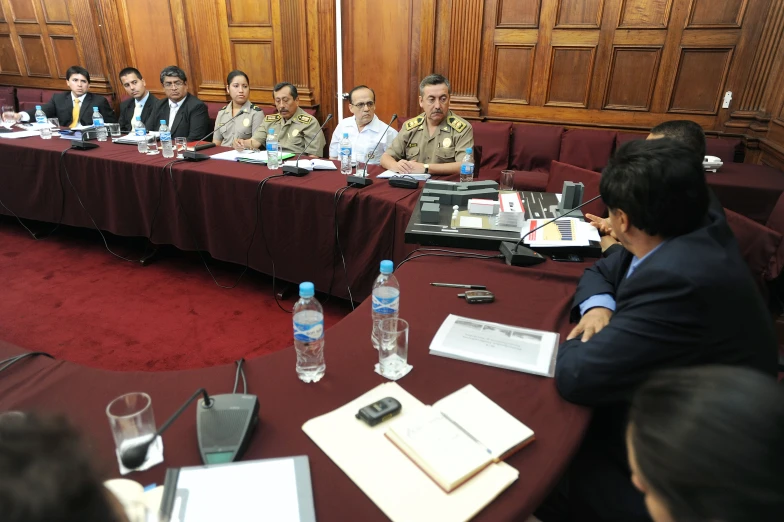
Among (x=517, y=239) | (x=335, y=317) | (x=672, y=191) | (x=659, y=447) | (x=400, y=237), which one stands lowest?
(x=335, y=317)

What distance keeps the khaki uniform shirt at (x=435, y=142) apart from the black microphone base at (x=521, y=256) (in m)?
1.48

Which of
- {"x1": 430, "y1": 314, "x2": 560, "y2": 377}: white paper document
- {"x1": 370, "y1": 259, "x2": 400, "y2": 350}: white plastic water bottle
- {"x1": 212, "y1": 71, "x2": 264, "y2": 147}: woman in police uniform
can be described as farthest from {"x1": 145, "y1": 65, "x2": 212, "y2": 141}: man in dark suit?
{"x1": 430, "y1": 314, "x2": 560, "y2": 377}: white paper document

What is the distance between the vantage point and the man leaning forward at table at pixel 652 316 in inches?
35.5

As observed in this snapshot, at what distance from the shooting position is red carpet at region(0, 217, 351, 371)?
2260mm

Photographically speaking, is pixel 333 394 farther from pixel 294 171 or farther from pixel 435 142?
pixel 435 142

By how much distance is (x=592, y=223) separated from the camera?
1789 millimetres

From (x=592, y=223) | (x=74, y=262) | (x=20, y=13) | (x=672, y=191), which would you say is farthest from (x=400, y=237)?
(x=20, y=13)

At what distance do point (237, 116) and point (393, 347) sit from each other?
334 centimetres

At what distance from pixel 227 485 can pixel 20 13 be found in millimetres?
7209

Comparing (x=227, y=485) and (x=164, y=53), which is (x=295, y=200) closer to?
(x=227, y=485)

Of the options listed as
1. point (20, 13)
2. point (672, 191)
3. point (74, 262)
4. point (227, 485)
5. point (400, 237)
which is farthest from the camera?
point (20, 13)

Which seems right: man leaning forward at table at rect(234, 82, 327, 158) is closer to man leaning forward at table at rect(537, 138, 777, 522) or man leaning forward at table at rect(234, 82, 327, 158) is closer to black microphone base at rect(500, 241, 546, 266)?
black microphone base at rect(500, 241, 546, 266)

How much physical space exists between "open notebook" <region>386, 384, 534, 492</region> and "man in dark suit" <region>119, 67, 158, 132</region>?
13.9 feet

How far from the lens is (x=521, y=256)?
1533 millimetres
